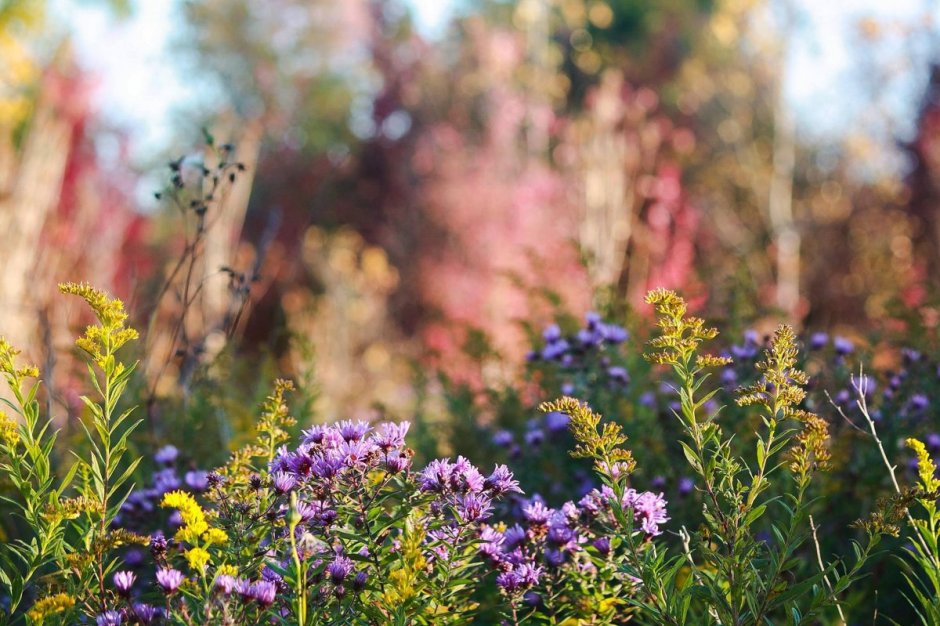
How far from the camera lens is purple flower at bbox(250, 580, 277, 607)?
1.39 meters

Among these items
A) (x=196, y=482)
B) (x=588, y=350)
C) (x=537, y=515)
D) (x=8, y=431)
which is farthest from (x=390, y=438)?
(x=588, y=350)

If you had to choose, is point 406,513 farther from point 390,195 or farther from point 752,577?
point 390,195

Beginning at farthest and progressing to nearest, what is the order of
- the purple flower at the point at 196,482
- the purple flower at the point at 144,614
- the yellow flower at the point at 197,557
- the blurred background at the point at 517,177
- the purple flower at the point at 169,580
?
1. the blurred background at the point at 517,177
2. the purple flower at the point at 196,482
3. the purple flower at the point at 144,614
4. the purple flower at the point at 169,580
5. the yellow flower at the point at 197,557

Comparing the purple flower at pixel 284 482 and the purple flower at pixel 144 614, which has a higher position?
the purple flower at pixel 284 482

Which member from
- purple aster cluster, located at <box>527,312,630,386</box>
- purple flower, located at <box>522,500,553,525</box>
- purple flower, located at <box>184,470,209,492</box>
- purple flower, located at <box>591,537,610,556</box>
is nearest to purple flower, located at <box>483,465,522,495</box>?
purple flower, located at <box>522,500,553,525</box>

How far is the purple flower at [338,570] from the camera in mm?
1491

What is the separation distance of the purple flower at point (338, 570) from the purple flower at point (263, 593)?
0.11 metres

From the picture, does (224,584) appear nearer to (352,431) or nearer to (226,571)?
(226,571)

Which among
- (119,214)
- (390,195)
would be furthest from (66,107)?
(390,195)

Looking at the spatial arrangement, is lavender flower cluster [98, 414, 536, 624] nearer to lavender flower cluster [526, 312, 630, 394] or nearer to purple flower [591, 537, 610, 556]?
purple flower [591, 537, 610, 556]

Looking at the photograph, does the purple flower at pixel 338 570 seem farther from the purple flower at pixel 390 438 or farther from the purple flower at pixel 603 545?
the purple flower at pixel 603 545

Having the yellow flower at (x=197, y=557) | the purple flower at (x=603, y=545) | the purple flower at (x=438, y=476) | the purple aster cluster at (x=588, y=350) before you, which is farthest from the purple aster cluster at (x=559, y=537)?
the purple aster cluster at (x=588, y=350)

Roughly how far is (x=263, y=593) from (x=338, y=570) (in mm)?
141

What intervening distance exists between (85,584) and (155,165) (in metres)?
21.2
